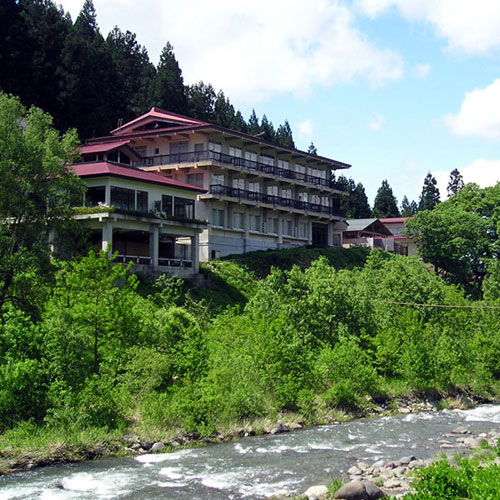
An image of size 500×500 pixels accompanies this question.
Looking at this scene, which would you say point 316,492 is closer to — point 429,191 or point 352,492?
point 352,492

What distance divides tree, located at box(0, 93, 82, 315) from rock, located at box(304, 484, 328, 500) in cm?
1440

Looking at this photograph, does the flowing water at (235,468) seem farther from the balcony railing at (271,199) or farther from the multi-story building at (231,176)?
the balcony railing at (271,199)

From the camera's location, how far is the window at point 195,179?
6056 centimetres

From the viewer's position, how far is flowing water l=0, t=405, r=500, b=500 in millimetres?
18969

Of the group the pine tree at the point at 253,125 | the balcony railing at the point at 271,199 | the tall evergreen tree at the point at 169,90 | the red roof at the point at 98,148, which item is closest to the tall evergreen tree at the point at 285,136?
the pine tree at the point at 253,125

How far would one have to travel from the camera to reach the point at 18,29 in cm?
7225

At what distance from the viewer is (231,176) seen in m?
62.8

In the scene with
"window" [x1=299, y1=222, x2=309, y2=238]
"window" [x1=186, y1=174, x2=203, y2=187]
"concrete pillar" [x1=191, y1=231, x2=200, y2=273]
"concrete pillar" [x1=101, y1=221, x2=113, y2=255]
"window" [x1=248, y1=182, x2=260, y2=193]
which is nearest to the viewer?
"concrete pillar" [x1=101, y1=221, x2=113, y2=255]

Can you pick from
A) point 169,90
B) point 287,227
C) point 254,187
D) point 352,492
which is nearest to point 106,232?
point 254,187

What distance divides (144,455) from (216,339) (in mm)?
A: 9340

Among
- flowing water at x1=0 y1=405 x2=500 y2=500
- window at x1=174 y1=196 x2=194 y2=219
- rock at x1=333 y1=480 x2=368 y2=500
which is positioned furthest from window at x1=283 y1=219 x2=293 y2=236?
rock at x1=333 y1=480 x2=368 y2=500

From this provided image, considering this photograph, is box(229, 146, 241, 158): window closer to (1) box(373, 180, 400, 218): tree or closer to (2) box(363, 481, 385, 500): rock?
(2) box(363, 481, 385, 500): rock

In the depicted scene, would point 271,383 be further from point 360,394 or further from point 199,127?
point 199,127

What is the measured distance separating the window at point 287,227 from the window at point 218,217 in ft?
31.3
